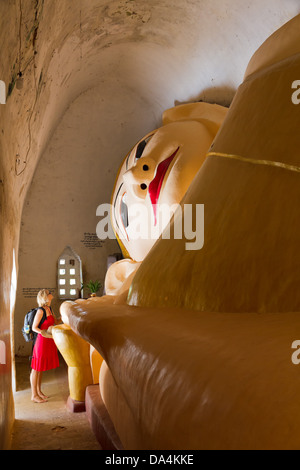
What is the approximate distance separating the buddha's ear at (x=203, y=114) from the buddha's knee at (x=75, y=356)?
1.85 metres

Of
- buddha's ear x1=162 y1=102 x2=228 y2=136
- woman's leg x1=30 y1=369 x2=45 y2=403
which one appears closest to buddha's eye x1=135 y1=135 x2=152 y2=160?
buddha's ear x1=162 y1=102 x2=228 y2=136

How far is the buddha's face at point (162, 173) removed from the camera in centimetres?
294

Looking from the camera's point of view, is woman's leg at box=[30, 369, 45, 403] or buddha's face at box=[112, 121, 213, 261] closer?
buddha's face at box=[112, 121, 213, 261]

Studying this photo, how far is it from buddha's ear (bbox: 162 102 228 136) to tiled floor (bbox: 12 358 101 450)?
2280 mm

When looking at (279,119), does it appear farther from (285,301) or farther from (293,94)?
(285,301)

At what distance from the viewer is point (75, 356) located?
3.28m

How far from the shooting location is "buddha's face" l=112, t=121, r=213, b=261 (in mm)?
2938

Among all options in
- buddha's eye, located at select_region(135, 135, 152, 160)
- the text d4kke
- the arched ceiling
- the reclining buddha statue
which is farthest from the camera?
buddha's eye, located at select_region(135, 135, 152, 160)

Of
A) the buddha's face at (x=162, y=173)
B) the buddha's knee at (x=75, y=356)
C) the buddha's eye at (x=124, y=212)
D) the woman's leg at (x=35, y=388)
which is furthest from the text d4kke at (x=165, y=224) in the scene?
the woman's leg at (x=35, y=388)

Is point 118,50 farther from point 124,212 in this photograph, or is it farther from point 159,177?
point 159,177

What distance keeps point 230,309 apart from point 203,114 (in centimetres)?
229

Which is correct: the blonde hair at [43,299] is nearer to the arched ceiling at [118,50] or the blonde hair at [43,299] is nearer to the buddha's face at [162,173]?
the arched ceiling at [118,50]

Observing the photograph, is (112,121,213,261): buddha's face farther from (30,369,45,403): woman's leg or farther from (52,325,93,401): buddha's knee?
(30,369,45,403): woman's leg
